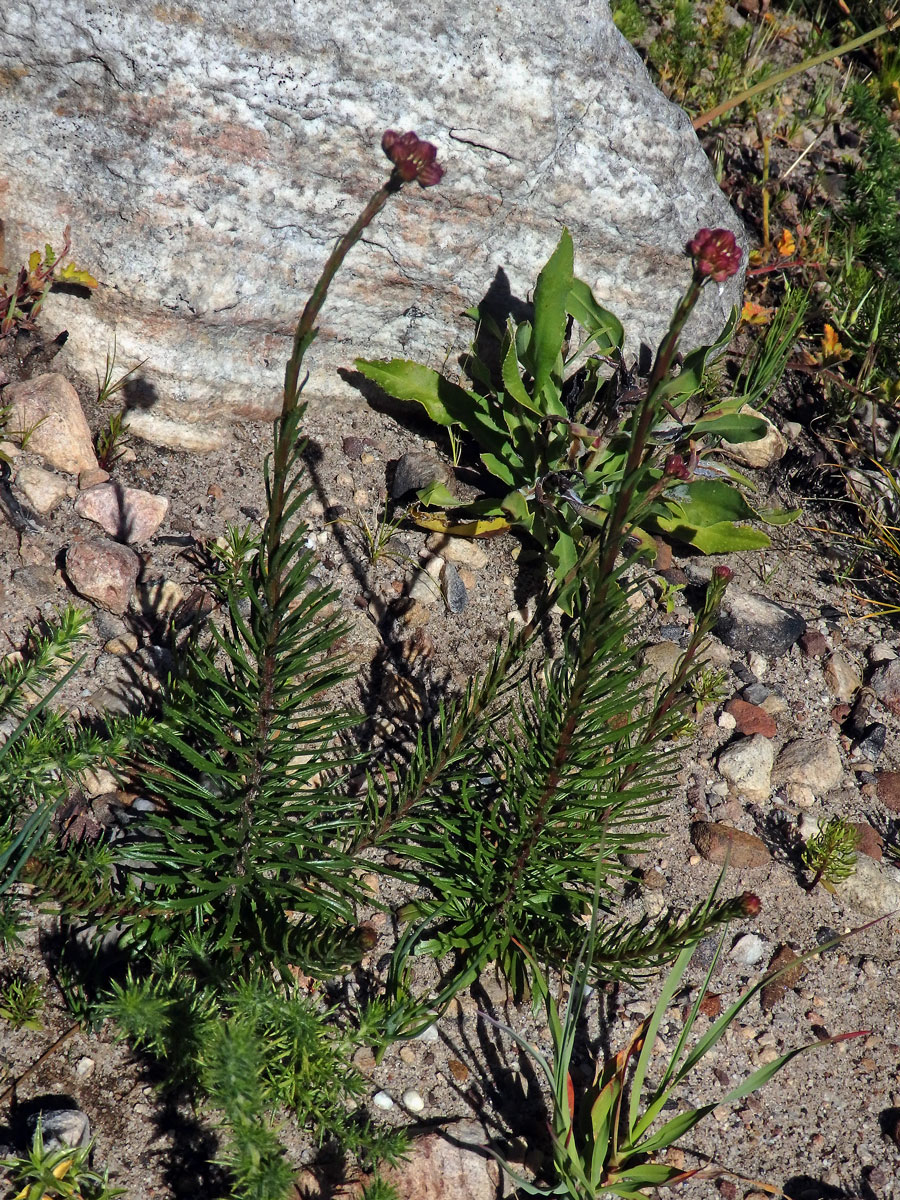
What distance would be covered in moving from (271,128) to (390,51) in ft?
1.58

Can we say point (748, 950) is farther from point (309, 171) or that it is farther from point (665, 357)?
point (309, 171)

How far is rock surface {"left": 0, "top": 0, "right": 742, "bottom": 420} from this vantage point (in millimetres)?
3234

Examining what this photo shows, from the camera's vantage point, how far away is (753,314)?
14.9 feet

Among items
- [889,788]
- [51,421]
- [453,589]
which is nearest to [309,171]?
[51,421]

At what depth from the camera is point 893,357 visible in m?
4.64

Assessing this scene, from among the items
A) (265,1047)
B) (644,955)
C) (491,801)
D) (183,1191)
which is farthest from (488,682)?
(183,1191)

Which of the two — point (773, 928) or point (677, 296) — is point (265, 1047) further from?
point (677, 296)

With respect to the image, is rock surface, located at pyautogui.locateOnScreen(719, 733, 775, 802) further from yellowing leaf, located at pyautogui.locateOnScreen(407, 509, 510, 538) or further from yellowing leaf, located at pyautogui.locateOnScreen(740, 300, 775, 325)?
yellowing leaf, located at pyautogui.locateOnScreen(740, 300, 775, 325)

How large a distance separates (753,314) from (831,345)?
1.28ft

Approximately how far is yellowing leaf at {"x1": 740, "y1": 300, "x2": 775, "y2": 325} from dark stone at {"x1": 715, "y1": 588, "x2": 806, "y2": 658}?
1.46m

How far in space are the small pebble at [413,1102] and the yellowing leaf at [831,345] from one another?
3.65m

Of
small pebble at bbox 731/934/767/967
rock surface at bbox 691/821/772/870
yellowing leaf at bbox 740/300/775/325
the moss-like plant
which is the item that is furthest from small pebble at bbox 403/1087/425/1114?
yellowing leaf at bbox 740/300/775/325

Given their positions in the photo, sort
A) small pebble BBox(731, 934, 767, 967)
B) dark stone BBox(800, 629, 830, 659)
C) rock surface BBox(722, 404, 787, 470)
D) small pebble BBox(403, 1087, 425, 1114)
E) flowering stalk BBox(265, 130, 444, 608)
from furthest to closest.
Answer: rock surface BBox(722, 404, 787, 470) < dark stone BBox(800, 629, 830, 659) < small pebble BBox(731, 934, 767, 967) < small pebble BBox(403, 1087, 425, 1114) < flowering stalk BBox(265, 130, 444, 608)

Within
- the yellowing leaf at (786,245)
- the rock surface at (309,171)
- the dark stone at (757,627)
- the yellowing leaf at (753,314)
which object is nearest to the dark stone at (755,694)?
the dark stone at (757,627)
